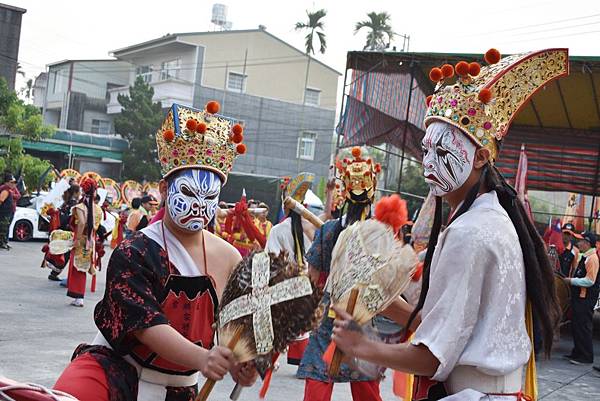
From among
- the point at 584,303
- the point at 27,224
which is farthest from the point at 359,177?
the point at 27,224

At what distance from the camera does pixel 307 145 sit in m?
42.2

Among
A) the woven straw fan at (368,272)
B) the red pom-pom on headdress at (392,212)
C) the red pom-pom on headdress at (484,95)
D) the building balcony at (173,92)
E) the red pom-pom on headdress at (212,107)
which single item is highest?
→ the building balcony at (173,92)

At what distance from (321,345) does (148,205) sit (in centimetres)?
1022

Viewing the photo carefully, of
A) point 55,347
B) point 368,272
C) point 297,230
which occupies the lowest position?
point 55,347

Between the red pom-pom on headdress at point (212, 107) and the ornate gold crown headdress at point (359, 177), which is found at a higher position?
the red pom-pom on headdress at point (212, 107)

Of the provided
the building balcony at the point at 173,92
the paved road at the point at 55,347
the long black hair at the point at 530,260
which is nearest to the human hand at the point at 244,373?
the long black hair at the point at 530,260

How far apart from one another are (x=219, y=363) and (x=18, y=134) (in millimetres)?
21550

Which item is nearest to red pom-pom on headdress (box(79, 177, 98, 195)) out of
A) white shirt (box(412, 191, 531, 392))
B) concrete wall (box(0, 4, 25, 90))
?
white shirt (box(412, 191, 531, 392))

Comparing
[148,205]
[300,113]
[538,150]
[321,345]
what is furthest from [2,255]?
[300,113]

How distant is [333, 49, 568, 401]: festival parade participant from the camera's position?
2646 millimetres

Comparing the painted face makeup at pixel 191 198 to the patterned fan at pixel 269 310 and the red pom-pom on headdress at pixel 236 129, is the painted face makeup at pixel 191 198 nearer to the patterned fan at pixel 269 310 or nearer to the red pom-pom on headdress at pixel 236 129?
the red pom-pom on headdress at pixel 236 129

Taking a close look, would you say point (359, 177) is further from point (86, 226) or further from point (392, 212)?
point (86, 226)

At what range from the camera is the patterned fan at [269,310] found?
2.83m

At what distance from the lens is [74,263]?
11.7 m
